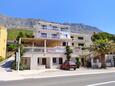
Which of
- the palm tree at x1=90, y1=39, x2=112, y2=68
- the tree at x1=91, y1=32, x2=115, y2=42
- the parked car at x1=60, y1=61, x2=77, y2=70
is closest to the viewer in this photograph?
the parked car at x1=60, y1=61, x2=77, y2=70

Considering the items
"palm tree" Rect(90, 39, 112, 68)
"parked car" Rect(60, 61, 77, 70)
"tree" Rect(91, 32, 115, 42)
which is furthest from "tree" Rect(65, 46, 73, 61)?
"tree" Rect(91, 32, 115, 42)

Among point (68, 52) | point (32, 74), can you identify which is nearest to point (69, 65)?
point (68, 52)

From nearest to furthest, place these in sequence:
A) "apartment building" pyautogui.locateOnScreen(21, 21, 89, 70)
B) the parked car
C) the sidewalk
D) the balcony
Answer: the sidewalk < the parked car < "apartment building" pyautogui.locateOnScreen(21, 21, 89, 70) < the balcony

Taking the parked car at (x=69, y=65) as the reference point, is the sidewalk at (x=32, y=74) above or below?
below

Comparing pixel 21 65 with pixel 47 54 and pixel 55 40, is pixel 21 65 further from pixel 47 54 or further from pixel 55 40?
pixel 55 40

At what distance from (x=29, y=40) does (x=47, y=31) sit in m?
7.16

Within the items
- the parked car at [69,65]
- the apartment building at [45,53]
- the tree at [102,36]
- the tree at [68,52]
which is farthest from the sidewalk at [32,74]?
the tree at [102,36]

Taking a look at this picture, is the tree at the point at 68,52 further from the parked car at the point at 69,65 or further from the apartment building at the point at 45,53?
the parked car at the point at 69,65

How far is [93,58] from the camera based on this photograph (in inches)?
1857

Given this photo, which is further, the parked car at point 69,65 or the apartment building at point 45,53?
the apartment building at point 45,53

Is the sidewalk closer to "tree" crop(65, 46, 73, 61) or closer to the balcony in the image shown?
the balcony

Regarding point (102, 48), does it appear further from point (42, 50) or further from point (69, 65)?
point (42, 50)

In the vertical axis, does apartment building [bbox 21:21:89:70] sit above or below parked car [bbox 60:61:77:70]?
above

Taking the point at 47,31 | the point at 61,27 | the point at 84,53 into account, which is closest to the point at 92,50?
the point at 84,53
